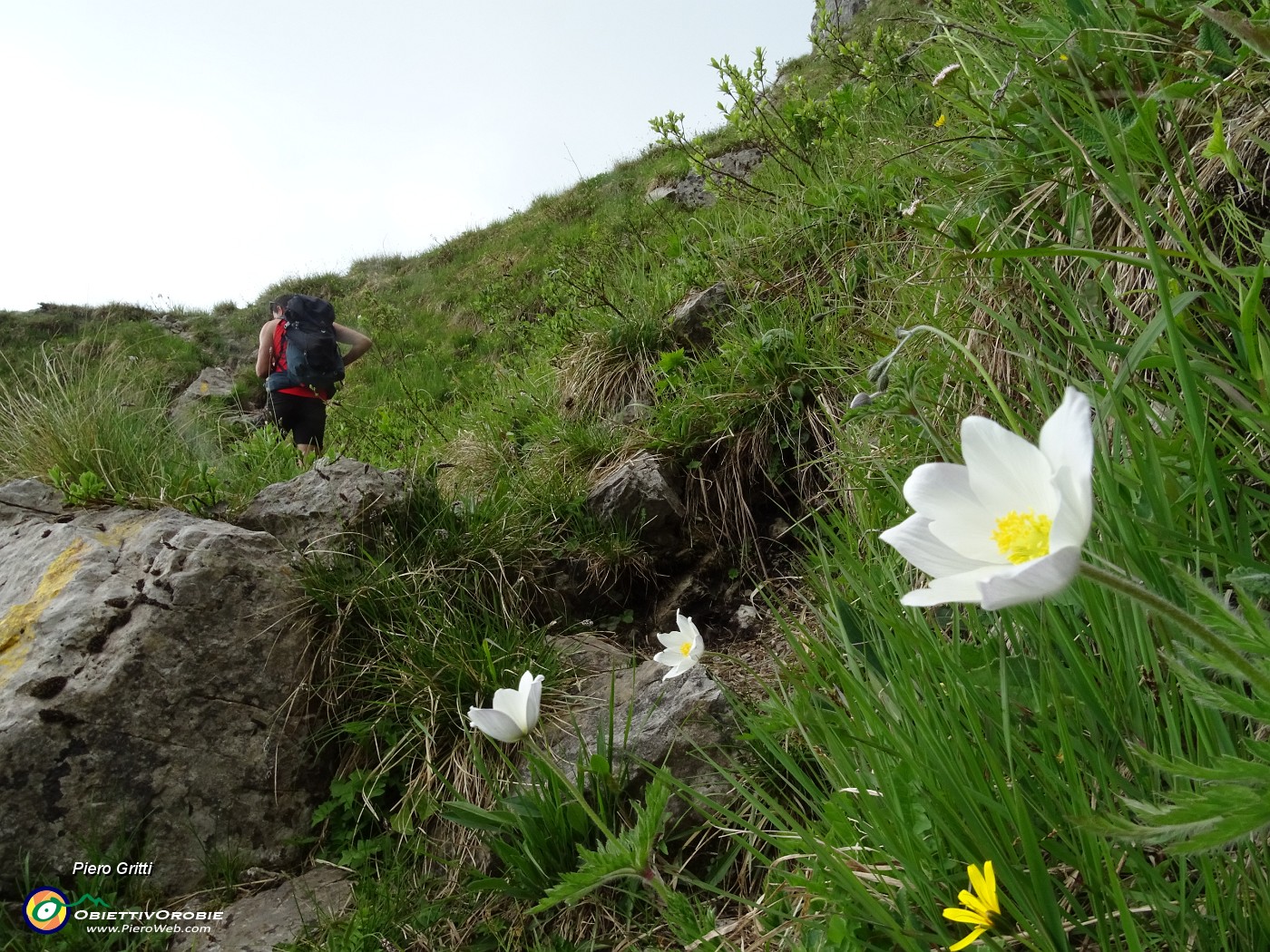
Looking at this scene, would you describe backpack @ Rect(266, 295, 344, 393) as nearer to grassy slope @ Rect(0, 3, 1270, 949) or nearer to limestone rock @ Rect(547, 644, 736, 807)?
grassy slope @ Rect(0, 3, 1270, 949)

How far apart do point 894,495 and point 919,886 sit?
3.49 feet

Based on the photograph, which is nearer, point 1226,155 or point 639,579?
point 1226,155

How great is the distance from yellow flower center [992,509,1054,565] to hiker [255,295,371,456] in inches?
199

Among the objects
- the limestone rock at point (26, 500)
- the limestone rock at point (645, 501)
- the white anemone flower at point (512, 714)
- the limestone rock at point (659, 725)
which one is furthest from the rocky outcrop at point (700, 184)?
the white anemone flower at point (512, 714)

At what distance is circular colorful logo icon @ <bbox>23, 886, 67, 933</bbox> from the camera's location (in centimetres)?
198

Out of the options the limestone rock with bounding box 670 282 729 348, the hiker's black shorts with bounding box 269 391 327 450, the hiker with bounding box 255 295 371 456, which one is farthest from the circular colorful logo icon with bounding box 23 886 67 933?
the hiker's black shorts with bounding box 269 391 327 450

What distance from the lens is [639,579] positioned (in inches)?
125

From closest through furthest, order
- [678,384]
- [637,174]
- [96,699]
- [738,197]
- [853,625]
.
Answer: [853,625], [96,699], [678,384], [738,197], [637,174]

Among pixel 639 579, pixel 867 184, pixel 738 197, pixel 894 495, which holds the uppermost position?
pixel 738 197

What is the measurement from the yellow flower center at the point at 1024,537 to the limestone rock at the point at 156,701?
2.40 meters

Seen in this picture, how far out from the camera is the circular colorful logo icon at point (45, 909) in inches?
77.9

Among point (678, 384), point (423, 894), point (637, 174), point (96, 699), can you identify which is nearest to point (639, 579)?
point (678, 384)

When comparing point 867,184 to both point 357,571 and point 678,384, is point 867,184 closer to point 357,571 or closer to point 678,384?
point 678,384

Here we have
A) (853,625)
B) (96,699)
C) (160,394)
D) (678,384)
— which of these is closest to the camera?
(853,625)
